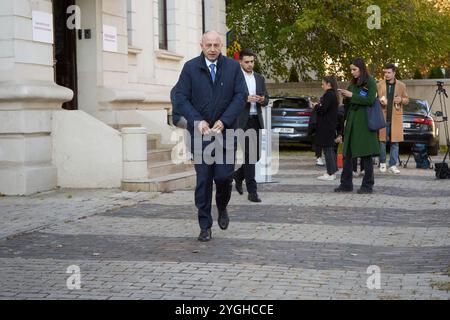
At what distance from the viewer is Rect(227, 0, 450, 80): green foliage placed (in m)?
26.0

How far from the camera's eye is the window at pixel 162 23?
1908cm

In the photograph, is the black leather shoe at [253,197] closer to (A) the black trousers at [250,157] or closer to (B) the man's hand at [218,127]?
(A) the black trousers at [250,157]

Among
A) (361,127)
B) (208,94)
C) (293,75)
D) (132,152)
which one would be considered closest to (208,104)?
(208,94)

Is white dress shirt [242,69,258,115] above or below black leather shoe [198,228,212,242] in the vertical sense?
above

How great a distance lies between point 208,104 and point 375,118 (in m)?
4.76

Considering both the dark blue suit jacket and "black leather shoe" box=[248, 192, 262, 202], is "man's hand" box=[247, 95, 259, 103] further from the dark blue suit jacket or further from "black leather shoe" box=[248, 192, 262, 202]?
the dark blue suit jacket

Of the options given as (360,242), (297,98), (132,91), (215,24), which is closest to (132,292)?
(360,242)

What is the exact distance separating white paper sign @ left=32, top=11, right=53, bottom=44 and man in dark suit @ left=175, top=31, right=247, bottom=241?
16.5 ft

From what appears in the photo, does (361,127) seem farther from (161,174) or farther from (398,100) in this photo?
(398,100)

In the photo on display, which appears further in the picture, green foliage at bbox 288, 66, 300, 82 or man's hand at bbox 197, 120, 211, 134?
green foliage at bbox 288, 66, 300, 82

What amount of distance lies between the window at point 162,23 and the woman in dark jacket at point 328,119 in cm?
568

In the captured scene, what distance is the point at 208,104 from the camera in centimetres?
841

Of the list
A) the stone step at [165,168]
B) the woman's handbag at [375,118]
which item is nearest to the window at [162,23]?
the stone step at [165,168]

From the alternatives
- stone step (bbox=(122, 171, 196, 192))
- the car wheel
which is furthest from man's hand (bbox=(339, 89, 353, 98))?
the car wheel
